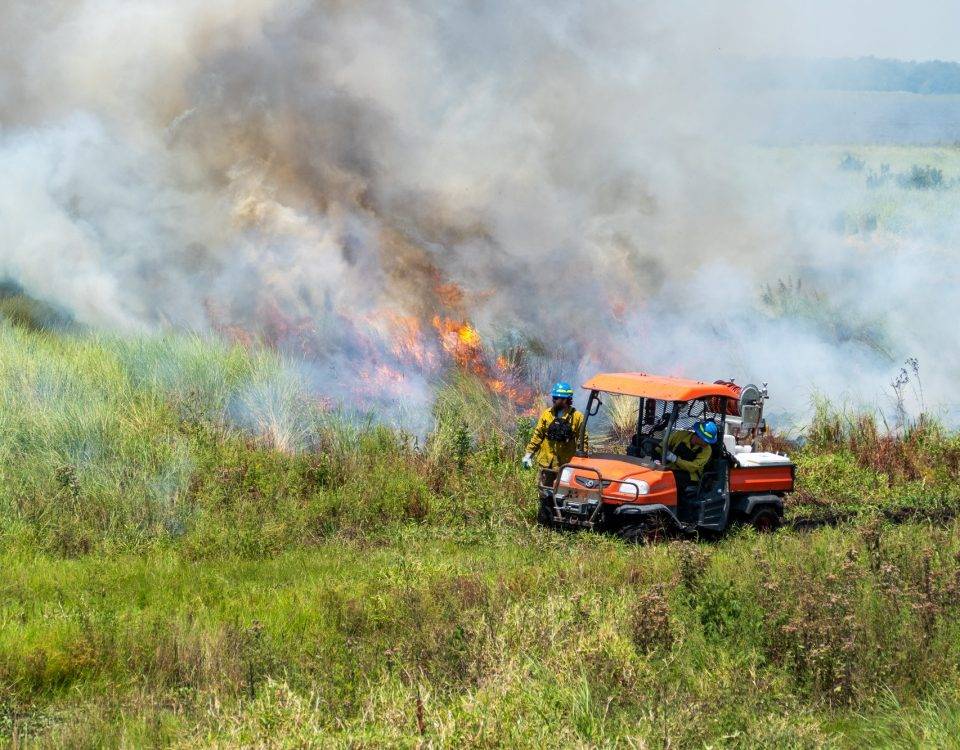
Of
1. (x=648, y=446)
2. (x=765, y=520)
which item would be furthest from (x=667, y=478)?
(x=765, y=520)

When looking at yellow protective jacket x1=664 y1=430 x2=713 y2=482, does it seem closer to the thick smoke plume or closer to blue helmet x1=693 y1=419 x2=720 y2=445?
blue helmet x1=693 y1=419 x2=720 y2=445

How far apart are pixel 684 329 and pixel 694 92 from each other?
5.34 meters

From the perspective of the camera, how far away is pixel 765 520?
11.4m

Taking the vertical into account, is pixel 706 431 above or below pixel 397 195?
below

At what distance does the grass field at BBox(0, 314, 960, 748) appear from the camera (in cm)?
572

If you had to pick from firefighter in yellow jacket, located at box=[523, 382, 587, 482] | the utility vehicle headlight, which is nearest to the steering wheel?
the utility vehicle headlight

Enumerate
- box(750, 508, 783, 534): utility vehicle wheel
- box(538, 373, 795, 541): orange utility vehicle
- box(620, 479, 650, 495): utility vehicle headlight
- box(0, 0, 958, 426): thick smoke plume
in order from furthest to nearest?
box(0, 0, 958, 426): thick smoke plume → box(750, 508, 783, 534): utility vehicle wheel → box(538, 373, 795, 541): orange utility vehicle → box(620, 479, 650, 495): utility vehicle headlight

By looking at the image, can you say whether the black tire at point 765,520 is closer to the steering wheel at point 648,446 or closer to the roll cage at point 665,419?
the roll cage at point 665,419

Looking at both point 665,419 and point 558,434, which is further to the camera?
point 558,434

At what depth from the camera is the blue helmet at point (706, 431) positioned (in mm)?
10344

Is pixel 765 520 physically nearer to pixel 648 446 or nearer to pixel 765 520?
pixel 765 520

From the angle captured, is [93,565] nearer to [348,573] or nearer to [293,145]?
[348,573]

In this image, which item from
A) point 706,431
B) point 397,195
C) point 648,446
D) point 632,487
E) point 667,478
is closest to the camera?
point 632,487

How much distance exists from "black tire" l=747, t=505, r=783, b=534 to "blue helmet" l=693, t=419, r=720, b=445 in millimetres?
1225
